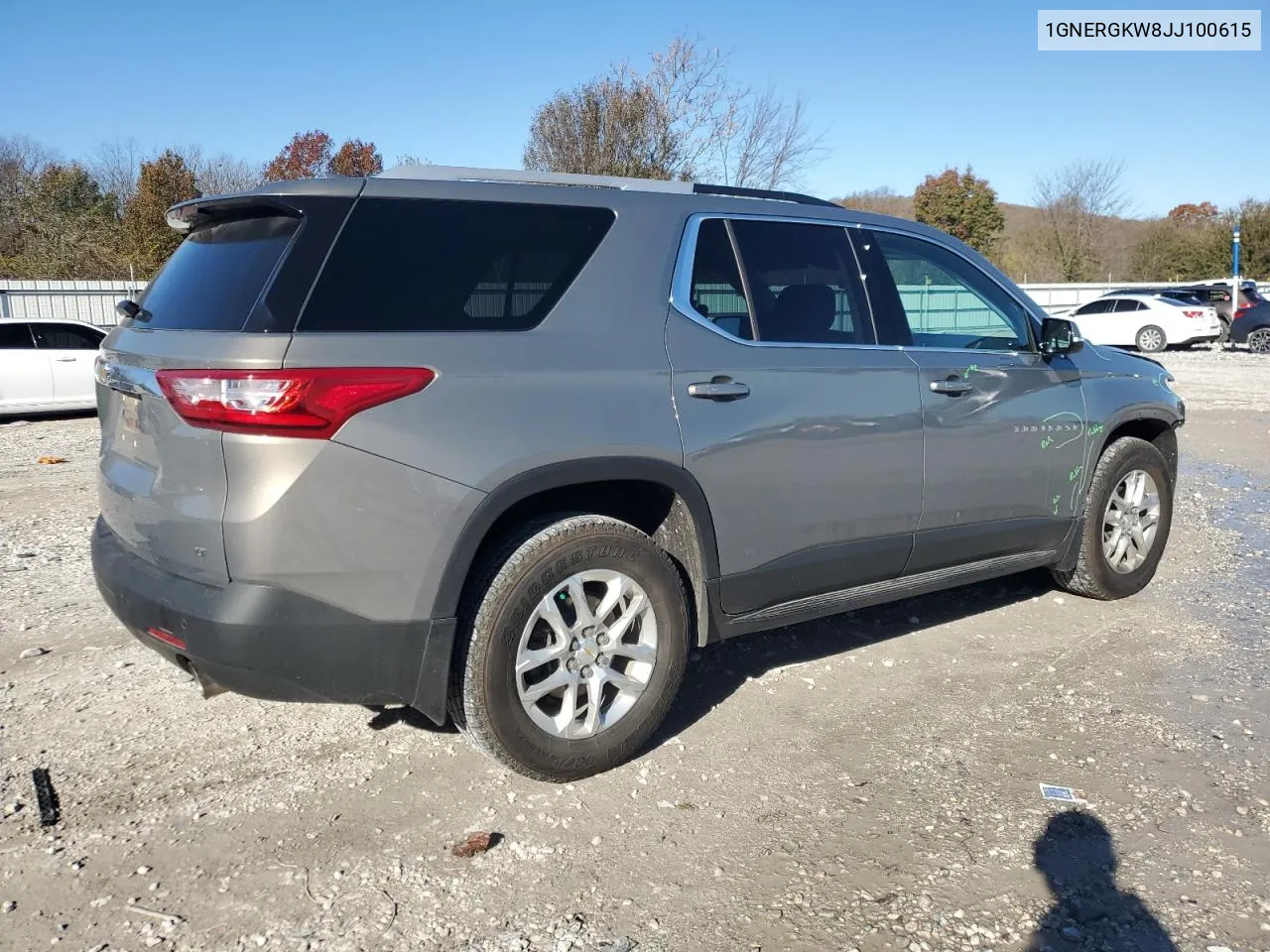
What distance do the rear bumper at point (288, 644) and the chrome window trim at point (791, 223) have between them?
4.48 feet

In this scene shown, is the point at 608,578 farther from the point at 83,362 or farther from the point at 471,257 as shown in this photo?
the point at 83,362

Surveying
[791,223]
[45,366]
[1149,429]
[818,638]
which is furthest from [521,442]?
[45,366]

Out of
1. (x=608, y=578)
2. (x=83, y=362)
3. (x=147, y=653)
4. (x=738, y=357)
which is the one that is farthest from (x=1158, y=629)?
(x=83, y=362)

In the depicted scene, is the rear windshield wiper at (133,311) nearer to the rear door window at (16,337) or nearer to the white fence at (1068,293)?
the rear door window at (16,337)

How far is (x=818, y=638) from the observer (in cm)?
485

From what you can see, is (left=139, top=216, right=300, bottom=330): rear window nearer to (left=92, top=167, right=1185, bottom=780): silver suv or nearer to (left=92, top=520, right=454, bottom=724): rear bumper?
(left=92, top=167, right=1185, bottom=780): silver suv

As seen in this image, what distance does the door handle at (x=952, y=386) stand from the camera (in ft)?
13.6

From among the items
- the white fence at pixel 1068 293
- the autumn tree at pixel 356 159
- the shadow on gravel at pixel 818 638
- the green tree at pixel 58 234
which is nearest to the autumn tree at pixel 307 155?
the autumn tree at pixel 356 159

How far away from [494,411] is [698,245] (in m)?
1.11

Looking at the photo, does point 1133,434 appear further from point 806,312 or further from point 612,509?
point 612,509

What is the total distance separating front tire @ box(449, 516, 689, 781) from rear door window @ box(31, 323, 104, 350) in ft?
40.5

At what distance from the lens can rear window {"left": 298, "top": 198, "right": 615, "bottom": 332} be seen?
293cm

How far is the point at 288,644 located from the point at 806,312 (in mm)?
2213

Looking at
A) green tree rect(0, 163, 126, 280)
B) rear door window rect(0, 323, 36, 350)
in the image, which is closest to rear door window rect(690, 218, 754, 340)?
rear door window rect(0, 323, 36, 350)
